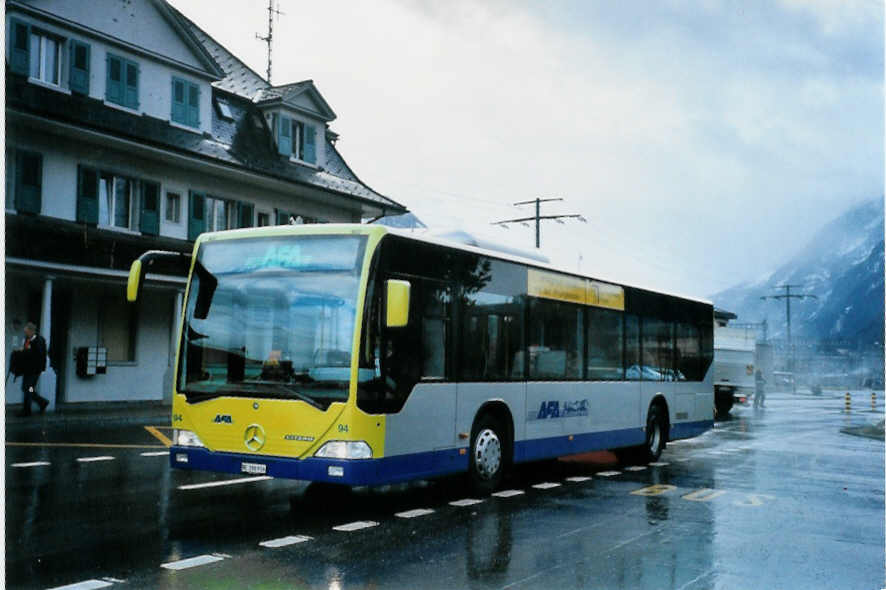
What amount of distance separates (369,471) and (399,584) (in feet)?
7.89

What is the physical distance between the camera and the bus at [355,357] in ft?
28.8

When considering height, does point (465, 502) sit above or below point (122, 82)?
below

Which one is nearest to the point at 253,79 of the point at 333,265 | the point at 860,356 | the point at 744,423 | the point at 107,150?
the point at 107,150

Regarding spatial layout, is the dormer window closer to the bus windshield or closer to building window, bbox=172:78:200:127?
building window, bbox=172:78:200:127

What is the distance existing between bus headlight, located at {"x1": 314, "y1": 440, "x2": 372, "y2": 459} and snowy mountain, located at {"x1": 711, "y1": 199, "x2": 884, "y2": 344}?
822 cm

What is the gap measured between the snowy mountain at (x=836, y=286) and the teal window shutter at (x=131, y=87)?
1608 cm

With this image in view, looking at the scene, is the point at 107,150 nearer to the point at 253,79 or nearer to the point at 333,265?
the point at 253,79

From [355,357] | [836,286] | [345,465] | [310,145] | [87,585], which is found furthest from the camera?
[836,286]

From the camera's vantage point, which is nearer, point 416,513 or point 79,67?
point 416,513


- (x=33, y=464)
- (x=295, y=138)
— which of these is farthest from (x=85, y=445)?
(x=295, y=138)

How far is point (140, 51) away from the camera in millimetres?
25422

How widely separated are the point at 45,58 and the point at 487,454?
1735cm

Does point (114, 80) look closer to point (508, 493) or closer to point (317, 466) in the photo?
point (508, 493)

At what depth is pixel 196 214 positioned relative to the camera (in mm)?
26766
